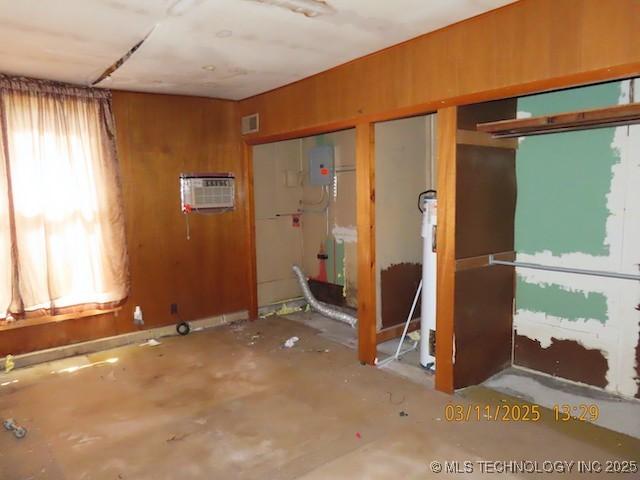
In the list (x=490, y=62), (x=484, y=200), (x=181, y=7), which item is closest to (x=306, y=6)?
(x=181, y=7)

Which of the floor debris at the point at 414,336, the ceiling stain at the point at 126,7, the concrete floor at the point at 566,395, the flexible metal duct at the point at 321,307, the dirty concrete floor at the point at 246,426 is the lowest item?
the dirty concrete floor at the point at 246,426

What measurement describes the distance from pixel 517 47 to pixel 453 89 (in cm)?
44

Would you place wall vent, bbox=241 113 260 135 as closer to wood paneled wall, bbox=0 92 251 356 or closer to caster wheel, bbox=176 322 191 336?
wood paneled wall, bbox=0 92 251 356

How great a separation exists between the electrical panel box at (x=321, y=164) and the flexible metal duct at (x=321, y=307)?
3.83 ft

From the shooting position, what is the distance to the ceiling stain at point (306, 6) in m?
2.34

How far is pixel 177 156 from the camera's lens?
14.9 feet

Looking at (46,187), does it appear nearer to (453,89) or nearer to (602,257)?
(453,89)

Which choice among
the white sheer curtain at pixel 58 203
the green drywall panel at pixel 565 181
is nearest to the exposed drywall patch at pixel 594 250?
the green drywall panel at pixel 565 181

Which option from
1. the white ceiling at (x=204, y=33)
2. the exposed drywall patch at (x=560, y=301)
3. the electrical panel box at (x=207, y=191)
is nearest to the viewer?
the white ceiling at (x=204, y=33)

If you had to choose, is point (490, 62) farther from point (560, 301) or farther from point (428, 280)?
point (560, 301)

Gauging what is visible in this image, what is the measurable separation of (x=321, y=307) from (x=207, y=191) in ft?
6.08

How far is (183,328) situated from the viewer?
15.2 ft

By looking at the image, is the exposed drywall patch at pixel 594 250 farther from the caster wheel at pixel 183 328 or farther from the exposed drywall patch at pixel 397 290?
the caster wheel at pixel 183 328

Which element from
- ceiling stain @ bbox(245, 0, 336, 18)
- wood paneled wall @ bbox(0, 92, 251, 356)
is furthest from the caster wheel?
ceiling stain @ bbox(245, 0, 336, 18)
